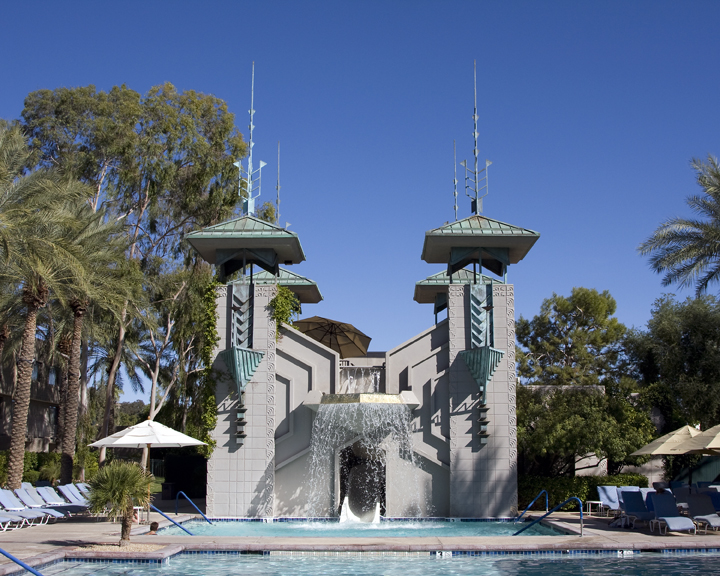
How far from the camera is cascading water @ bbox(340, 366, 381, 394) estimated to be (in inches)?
830

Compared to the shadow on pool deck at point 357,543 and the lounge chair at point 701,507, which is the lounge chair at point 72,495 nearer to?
the shadow on pool deck at point 357,543

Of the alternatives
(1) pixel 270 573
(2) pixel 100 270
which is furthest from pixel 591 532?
(2) pixel 100 270

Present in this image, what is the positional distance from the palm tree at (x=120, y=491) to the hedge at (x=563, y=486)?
1164 centimetres

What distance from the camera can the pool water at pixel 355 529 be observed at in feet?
54.0

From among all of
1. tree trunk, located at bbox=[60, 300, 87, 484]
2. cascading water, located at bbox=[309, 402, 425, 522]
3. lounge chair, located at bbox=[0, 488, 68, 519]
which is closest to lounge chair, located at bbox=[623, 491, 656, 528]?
cascading water, located at bbox=[309, 402, 425, 522]

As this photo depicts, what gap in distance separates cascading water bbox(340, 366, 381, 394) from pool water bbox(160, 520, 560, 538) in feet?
12.0

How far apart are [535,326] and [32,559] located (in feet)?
150

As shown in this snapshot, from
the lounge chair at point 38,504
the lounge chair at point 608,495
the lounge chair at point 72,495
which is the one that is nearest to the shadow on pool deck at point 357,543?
the lounge chair at point 38,504

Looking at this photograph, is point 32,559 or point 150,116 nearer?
point 32,559

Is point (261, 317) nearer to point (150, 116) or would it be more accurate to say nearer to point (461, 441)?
point (461, 441)

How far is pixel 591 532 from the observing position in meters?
15.1

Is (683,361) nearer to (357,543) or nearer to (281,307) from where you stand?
(281,307)

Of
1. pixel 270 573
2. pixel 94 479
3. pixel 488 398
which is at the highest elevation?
pixel 488 398

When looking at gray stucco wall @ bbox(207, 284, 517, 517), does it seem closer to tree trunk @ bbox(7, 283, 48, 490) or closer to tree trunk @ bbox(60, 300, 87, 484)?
tree trunk @ bbox(7, 283, 48, 490)
